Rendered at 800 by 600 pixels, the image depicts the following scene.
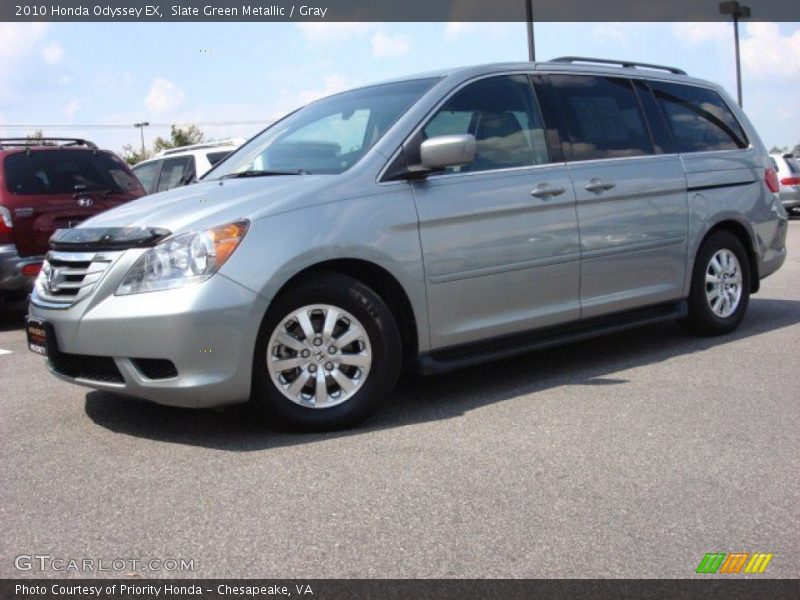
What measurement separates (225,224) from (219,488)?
1241mm

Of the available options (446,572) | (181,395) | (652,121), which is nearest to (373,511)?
(446,572)

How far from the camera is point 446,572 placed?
3.00m

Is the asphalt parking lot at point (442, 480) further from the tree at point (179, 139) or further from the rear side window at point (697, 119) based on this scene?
the tree at point (179, 139)

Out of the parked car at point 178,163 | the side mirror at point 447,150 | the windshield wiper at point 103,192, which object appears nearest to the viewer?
the side mirror at point 447,150

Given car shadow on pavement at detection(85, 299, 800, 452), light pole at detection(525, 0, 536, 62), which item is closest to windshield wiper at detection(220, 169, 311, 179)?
car shadow on pavement at detection(85, 299, 800, 452)

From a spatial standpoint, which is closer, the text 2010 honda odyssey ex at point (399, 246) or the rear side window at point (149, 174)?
the text 2010 honda odyssey ex at point (399, 246)

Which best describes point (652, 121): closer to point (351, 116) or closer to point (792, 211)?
point (351, 116)

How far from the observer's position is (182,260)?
432 centimetres

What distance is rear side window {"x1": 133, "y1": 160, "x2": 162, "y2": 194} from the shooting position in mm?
12969

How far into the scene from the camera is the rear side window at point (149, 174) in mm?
12969

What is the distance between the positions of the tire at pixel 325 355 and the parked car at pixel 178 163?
768 cm
